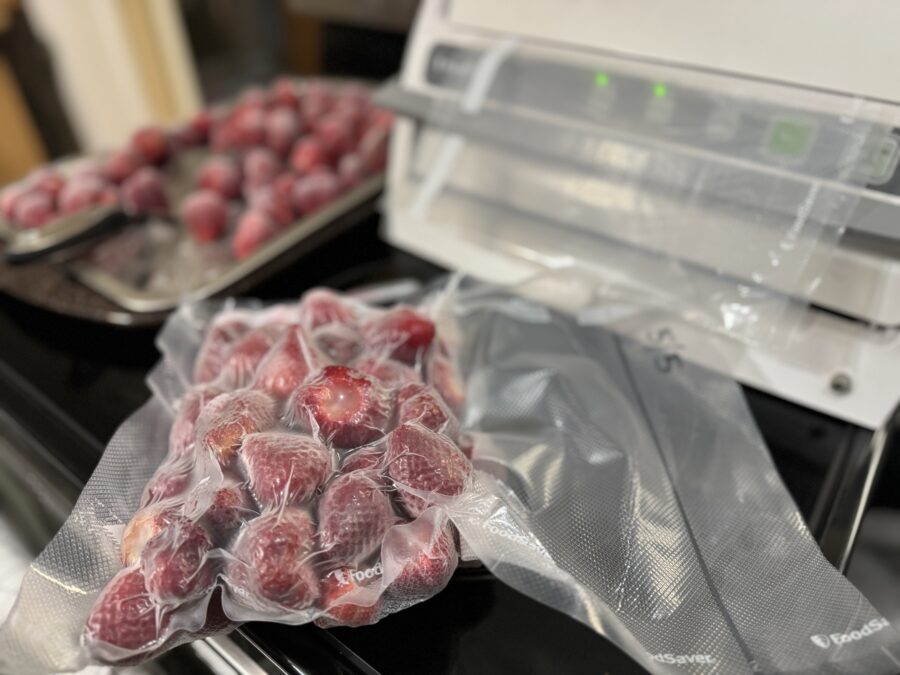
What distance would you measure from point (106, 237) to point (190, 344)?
22 centimetres

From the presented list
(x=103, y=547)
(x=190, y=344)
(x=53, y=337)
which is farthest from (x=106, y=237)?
(x=103, y=547)

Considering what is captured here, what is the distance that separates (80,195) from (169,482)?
477 mm

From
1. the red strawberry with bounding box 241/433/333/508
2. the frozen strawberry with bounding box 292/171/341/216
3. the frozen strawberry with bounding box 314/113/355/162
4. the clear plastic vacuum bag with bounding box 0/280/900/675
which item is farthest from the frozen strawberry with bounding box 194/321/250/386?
the frozen strawberry with bounding box 314/113/355/162

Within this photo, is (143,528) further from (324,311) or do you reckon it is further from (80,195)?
(80,195)

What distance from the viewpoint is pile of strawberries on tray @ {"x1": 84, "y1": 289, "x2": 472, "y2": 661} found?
0.30m

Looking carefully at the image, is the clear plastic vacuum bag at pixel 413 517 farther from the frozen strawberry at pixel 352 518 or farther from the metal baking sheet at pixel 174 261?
the metal baking sheet at pixel 174 261

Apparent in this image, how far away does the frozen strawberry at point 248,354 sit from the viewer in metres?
0.42

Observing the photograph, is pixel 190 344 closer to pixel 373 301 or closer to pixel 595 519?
pixel 373 301

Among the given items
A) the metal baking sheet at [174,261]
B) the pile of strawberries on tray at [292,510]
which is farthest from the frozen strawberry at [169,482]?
the metal baking sheet at [174,261]

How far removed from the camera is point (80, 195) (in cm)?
68

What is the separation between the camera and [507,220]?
1.84 ft

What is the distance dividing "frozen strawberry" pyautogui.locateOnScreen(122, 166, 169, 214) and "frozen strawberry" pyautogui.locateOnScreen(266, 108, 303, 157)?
5.9 inches

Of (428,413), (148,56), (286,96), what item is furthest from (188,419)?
(148,56)

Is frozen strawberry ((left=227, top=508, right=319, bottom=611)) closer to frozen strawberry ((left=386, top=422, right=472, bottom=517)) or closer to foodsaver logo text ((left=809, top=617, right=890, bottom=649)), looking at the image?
frozen strawberry ((left=386, top=422, right=472, bottom=517))
